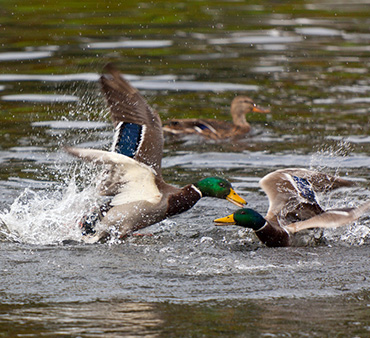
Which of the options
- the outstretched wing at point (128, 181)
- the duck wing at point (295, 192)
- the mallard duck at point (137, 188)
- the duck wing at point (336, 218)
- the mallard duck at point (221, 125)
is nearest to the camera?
the duck wing at point (336, 218)

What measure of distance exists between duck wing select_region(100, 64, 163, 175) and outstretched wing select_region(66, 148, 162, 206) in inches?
10.0

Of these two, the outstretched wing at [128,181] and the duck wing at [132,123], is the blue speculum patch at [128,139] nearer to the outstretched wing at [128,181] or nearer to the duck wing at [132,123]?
the duck wing at [132,123]

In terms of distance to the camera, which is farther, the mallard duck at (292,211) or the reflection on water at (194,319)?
the mallard duck at (292,211)

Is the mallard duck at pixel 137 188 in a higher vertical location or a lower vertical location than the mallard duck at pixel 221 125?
higher

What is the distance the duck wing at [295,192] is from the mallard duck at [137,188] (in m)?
0.45

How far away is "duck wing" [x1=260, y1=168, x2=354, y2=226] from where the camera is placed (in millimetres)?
7391

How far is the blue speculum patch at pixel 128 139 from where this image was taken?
24.4 feet

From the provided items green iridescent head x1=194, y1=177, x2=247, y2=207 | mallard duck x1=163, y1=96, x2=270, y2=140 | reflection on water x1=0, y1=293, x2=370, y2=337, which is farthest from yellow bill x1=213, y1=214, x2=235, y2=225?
mallard duck x1=163, y1=96, x2=270, y2=140

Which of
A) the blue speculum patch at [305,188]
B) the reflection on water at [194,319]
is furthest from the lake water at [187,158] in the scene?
the blue speculum patch at [305,188]

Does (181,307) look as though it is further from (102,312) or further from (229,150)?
(229,150)

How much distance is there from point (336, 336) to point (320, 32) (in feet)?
44.5

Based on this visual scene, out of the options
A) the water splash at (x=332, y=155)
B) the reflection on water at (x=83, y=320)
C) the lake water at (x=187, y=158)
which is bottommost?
the water splash at (x=332, y=155)

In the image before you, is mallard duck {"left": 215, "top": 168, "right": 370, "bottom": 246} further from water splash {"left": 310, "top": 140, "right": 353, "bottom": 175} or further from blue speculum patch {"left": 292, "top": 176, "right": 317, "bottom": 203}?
water splash {"left": 310, "top": 140, "right": 353, "bottom": 175}

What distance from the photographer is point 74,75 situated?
1402 cm
